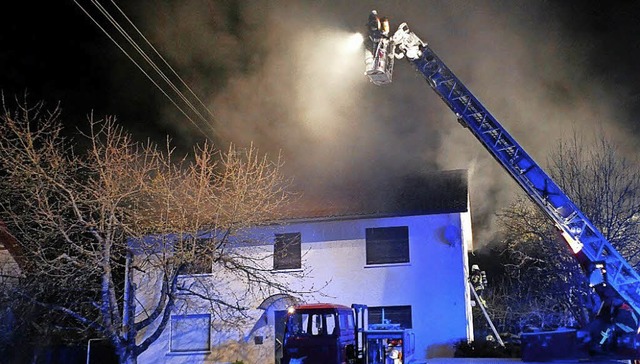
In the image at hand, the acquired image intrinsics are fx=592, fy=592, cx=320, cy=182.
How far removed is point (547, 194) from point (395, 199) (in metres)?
8.05

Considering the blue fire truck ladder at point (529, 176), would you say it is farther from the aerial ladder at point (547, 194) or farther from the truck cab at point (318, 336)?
the truck cab at point (318, 336)

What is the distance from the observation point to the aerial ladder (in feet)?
35.7

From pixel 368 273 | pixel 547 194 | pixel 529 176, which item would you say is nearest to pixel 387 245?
pixel 368 273

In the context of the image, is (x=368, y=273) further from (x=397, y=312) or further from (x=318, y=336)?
(x=318, y=336)

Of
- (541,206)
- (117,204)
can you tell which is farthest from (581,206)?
(117,204)

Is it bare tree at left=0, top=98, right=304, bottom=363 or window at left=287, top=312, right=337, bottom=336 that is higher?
bare tree at left=0, top=98, right=304, bottom=363

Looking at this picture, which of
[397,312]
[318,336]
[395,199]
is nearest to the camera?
[318,336]

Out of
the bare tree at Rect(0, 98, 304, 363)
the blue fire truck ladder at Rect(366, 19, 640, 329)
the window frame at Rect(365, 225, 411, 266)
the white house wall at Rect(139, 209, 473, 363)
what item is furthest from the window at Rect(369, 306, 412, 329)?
the blue fire truck ladder at Rect(366, 19, 640, 329)

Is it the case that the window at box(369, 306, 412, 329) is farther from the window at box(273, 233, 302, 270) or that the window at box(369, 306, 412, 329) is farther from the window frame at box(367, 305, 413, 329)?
the window at box(273, 233, 302, 270)

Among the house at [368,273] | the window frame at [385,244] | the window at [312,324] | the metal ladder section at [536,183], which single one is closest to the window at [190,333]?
the house at [368,273]

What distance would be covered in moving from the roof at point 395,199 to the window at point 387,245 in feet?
2.24

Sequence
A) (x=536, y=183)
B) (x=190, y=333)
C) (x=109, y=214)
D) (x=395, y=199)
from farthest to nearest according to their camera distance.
A: (x=190, y=333) < (x=395, y=199) < (x=109, y=214) < (x=536, y=183)

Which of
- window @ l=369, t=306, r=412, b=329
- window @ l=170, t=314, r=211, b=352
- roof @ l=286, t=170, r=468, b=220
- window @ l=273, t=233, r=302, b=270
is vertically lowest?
window @ l=170, t=314, r=211, b=352

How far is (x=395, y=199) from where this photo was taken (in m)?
19.5
